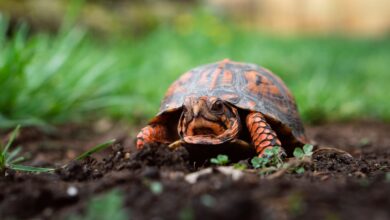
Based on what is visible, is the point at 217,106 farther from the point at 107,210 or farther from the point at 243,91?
the point at 107,210

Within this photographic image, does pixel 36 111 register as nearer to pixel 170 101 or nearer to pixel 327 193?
pixel 170 101

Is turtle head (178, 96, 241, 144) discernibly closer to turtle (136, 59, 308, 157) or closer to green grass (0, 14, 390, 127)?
turtle (136, 59, 308, 157)

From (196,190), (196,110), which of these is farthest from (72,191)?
(196,110)

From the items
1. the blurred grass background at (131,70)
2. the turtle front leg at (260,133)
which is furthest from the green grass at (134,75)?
the turtle front leg at (260,133)

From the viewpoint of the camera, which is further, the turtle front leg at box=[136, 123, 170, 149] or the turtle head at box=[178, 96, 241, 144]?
the turtle front leg at box=[136, 123, 170, 149]

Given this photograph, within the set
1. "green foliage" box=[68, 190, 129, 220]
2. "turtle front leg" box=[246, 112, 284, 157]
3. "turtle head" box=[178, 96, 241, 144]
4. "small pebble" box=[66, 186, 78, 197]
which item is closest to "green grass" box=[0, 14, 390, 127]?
"turtle head" box=[178, 96, 241, 144]
